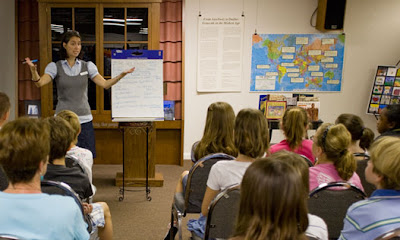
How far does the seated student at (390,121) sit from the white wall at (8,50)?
4176mm

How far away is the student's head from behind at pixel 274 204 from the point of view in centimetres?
98

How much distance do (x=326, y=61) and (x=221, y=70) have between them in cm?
145

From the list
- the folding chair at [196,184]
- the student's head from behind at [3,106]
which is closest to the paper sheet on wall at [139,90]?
the student's head from behind at [3,106]

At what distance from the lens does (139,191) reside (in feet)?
12.8

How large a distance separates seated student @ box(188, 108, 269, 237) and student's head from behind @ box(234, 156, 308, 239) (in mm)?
699

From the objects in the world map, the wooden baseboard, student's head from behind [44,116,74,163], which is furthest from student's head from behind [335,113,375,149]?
the world map

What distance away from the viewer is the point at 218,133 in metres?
2.25

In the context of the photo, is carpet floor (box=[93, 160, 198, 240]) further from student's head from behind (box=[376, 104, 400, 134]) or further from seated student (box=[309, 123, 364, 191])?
student's head from behind (box=[376, 104, 400, 134])

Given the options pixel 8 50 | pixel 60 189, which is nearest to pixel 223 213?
pixel 60 189

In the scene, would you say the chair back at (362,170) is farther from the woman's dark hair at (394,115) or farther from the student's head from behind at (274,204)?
the student's head from behind at (274,204)

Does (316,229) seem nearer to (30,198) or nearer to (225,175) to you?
(225,175)

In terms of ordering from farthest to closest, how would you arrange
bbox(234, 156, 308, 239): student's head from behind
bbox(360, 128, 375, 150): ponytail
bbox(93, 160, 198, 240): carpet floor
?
bbox(93, 160, 198, 240): carpet floor, bbox(360, 128, 375, 150): ponytail, bbox(234, 156, 308, 239): student's head from behind

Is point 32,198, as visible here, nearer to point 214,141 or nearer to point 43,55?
point 214,141

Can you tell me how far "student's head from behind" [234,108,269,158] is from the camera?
1810mm
